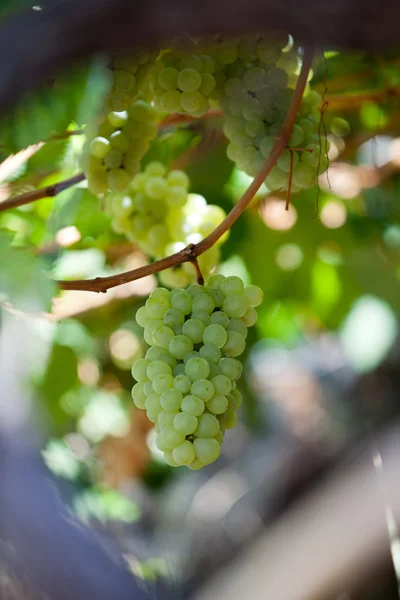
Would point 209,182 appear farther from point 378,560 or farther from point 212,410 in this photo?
point 378,560

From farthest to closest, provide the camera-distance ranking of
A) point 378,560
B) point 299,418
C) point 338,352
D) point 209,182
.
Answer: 1. point 299,418
2. point 338,352
3. point 209,182
4. point 378,560

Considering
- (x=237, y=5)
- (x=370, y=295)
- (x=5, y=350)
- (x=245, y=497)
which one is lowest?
(x=245, y=497)

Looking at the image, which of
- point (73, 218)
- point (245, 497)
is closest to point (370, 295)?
→ point (73, 218)

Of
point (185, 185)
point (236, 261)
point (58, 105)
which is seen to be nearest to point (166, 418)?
point (58, 105)

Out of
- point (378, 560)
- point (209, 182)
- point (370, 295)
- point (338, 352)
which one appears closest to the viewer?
point (378, 560)

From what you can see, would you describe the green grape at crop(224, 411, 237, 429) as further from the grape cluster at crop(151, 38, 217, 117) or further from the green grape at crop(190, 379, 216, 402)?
the grape cluster at crop(151, 38, 217, 117)

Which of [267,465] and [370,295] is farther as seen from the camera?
[267,465]

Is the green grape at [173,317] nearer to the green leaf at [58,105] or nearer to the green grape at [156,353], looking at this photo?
the green grape at [156,353]
